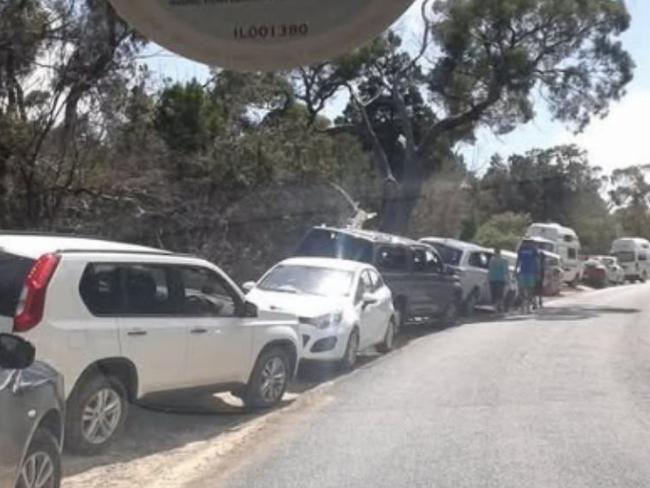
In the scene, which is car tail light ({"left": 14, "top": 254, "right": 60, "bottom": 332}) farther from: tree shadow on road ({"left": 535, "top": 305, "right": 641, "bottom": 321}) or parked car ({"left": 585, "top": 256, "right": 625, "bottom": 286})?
parked car ({"left": 585, "top": 256, "right": 625, "bottom": 286})

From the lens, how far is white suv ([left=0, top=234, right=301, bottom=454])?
8125 mm

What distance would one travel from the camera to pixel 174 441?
9.51 metres

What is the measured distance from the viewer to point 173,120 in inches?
845

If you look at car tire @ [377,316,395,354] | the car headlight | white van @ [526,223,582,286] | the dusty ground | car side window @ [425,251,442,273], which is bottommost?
the dusty ground

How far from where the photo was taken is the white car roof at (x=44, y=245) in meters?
8.27

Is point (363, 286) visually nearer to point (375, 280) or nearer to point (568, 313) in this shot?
point (375, 280)

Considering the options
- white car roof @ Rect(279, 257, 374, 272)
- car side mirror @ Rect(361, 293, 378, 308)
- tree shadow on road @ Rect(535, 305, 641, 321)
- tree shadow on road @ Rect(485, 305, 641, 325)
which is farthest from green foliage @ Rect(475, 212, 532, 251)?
white car roof @ Rect(279, 257, 374, 272)

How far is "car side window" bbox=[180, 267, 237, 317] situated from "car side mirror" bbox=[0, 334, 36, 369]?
4.27 metres

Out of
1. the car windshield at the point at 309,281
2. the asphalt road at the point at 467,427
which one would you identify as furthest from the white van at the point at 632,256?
the car windshield at the point at 309,281

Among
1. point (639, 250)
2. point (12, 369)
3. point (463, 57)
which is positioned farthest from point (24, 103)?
point (639, 250)

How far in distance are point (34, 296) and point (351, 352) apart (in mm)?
7071

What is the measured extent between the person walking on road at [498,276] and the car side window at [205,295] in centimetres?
1666

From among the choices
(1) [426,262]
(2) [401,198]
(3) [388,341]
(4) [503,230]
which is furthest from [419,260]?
(4) [503,230]

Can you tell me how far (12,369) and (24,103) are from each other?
495 inches
